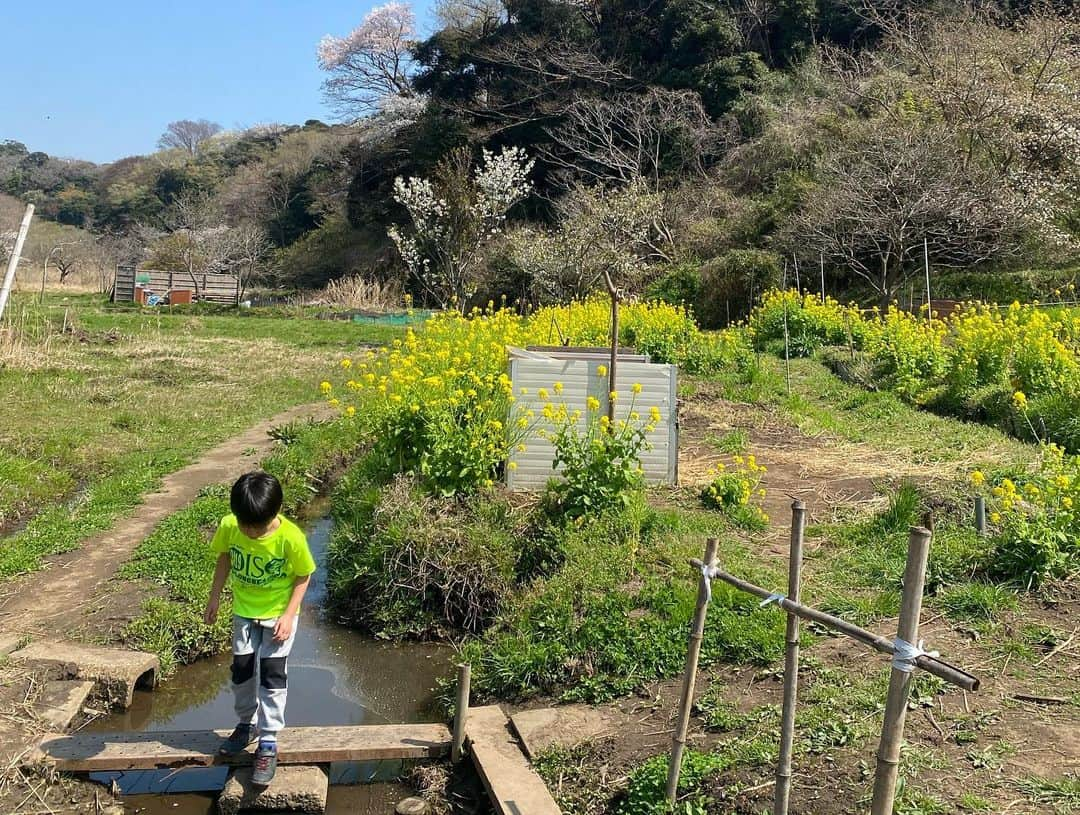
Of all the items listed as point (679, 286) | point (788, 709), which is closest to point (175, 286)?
point (679, 286)

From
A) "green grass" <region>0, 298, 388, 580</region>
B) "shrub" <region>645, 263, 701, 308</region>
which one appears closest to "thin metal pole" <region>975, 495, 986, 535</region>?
"green grass" <region>0, 298, 388, 580</region>

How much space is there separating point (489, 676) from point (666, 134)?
26.8 meters

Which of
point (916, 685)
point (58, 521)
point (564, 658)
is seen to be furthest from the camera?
point (58, 521)

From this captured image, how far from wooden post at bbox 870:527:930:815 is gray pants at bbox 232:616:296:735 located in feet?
8.27

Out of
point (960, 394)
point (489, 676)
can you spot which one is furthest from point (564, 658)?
point (960, 394)

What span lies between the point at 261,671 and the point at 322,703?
129 cm

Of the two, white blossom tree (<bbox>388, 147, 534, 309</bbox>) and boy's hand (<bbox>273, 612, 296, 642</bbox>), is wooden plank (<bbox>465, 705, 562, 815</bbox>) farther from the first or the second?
white blossom tree (<bbox>388, 147, 534, 309</bbox>)

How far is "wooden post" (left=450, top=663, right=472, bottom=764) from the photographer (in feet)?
13.5

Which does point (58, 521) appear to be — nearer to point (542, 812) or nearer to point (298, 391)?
point (542, 812)

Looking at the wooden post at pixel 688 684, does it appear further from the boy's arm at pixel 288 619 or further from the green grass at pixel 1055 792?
the boy's arm at pixel 288 619

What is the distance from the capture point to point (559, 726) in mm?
4215

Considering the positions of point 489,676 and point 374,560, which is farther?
point 374,560

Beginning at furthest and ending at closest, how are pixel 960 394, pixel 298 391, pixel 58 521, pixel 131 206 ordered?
1. pixel 131 206
2. pixel 298 391
3. pixel 960 394
4. pixel 58 521

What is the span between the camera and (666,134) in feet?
95.6
